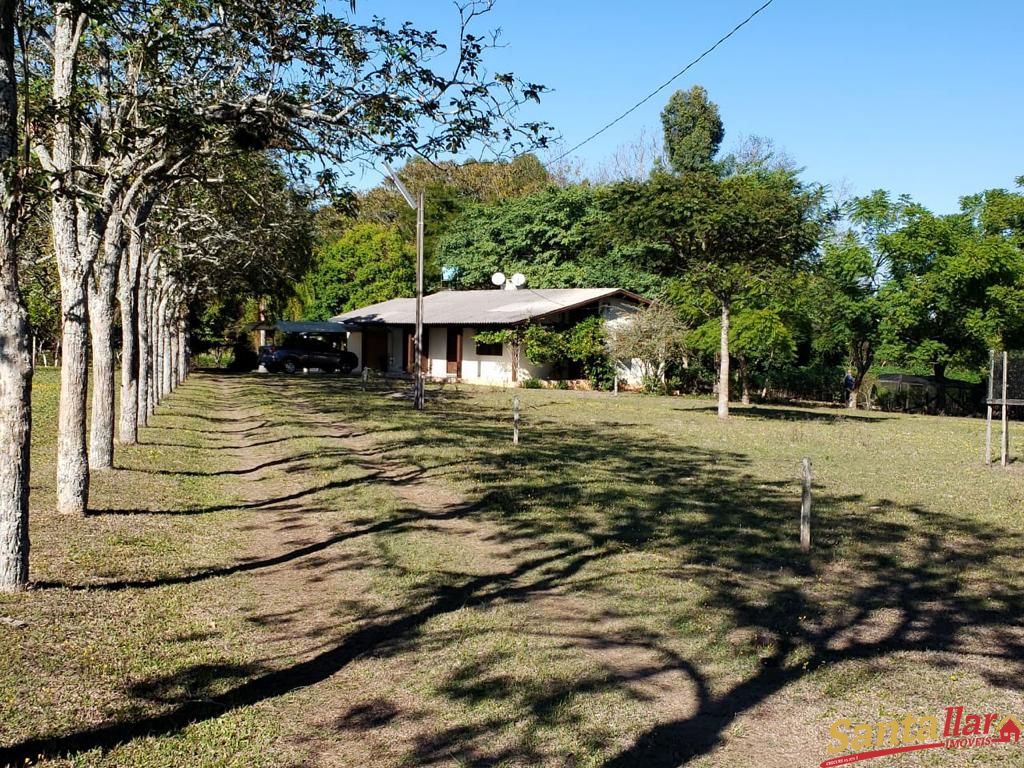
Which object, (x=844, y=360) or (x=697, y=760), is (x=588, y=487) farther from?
(x=844, y=360)

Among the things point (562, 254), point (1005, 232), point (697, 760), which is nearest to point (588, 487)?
point (697, 760)

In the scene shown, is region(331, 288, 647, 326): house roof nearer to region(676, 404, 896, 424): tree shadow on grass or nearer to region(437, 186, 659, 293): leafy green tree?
region(437, 186, 659, 293): leafy green tree

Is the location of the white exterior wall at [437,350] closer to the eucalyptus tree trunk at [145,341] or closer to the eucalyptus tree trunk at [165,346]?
the eucalyptus tree trunk at [165,346]

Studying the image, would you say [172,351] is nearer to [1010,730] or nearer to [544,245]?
[544,245]

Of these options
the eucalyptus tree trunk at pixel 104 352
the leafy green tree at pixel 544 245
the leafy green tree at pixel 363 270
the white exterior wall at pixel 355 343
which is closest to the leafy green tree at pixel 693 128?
the leafy green tree at pixel 544 245

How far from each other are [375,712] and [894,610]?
4.48m

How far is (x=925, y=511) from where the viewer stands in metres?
11.8

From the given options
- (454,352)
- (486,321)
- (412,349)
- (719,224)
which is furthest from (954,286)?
(412,349)

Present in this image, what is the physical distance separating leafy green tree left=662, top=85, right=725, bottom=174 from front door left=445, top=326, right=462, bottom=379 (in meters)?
20.4

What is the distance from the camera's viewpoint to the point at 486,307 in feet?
145

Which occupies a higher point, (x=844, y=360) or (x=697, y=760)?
(x=844, y=360)

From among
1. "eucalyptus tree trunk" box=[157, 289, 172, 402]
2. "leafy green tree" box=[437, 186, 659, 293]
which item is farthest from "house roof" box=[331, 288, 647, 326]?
"eucalyptus tree trunk" box=[157, 289, 172, 402]

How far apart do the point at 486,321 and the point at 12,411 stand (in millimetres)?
33828

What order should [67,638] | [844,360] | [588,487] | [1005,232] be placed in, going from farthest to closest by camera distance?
1. [844,360]
2. [1005,232]
3. [588,487]
4. [67,638]
